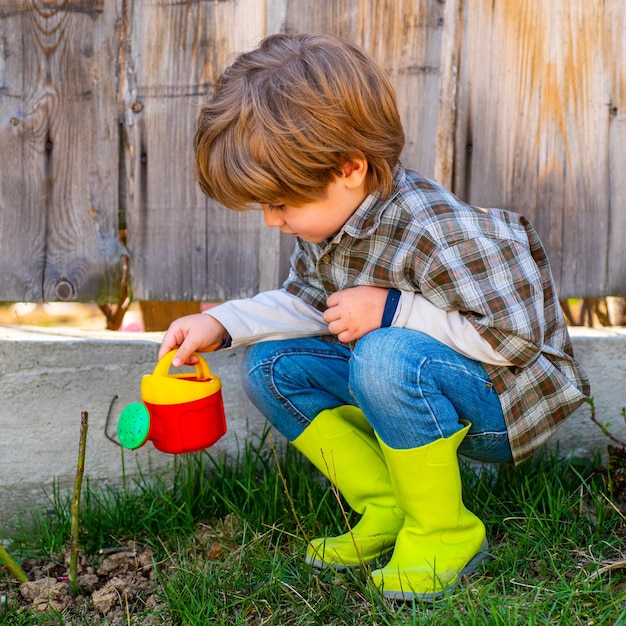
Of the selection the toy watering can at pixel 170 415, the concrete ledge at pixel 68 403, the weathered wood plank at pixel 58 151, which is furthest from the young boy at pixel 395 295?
the weathered wood plank at pixel 58 151

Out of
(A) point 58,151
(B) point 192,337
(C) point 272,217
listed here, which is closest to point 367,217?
(C) point 272,217

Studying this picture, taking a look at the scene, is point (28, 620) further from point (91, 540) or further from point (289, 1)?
point (289, 1)

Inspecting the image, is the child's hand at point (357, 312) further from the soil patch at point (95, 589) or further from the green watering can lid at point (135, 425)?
the soil patch at point (95, 589)

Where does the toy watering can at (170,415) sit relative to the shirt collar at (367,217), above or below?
below

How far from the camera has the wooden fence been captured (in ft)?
7.25

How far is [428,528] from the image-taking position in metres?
1.79

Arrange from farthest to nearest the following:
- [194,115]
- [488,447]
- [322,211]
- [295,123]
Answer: [194,115] < [488,447] < [322,211] < [295,123]

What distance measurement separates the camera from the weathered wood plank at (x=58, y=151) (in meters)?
2.21

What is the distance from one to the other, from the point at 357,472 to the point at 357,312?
15.9 inches

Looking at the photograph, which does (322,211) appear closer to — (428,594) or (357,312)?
(357,312)

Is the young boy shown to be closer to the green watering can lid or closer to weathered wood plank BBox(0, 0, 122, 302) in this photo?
the green watering can lid

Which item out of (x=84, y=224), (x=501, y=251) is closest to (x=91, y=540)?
(x=84, y=224)

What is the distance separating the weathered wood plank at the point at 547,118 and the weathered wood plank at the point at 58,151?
3.20ft

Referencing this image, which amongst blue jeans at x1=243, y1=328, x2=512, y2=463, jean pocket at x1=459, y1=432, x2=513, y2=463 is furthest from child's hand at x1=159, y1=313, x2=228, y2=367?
jean pocket at x1=459, y1=432, x2=513, y2=463
